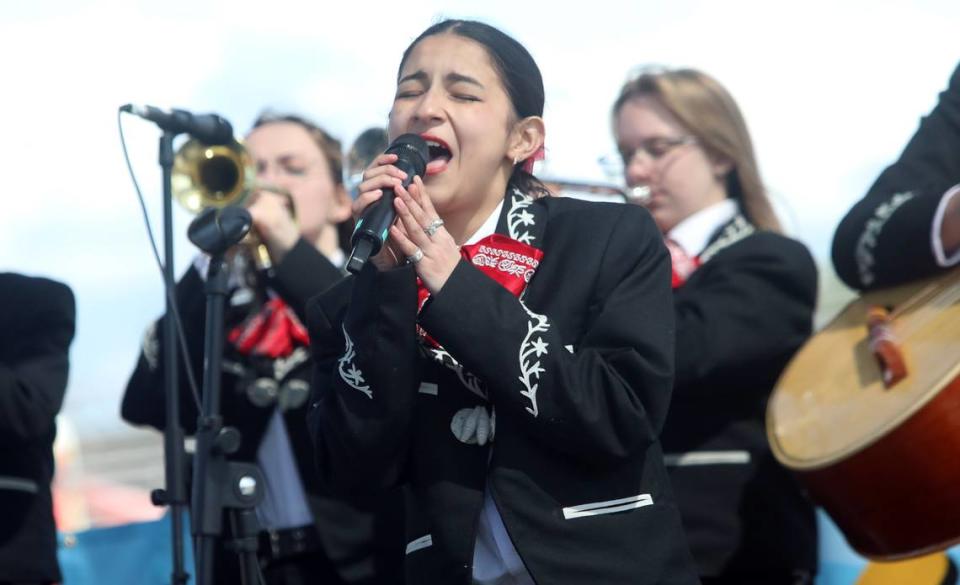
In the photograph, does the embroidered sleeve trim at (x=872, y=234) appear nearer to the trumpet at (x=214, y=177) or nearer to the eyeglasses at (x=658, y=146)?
the eyeglasses at (x=658, y=146)

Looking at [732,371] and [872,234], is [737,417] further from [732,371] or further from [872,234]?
[872,234]

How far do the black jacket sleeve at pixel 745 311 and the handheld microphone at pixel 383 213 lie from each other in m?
1.33

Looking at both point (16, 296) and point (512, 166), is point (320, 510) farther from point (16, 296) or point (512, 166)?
point (512, 166)

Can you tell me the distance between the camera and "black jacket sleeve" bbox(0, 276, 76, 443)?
3844mm

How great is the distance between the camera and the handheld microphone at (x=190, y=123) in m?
3.27

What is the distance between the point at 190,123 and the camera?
341 centimetres

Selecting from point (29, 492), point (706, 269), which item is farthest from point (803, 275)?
point (29, 492)

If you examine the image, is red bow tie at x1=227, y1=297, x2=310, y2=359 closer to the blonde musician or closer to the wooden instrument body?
the blonde musician

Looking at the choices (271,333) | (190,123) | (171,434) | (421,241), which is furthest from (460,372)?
(271,333)

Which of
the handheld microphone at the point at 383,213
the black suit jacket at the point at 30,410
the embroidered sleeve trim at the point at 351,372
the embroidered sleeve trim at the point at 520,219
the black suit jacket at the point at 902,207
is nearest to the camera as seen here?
the handheld microphone at the point at 383,213

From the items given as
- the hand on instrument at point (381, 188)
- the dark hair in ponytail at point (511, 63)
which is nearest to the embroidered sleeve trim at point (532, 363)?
the hand on instrument at point (381, 188)

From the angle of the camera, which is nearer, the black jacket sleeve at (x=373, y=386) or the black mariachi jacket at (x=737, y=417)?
the black jacket sleeve at (x=373, y=386)

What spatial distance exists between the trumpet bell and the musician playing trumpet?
0.04m

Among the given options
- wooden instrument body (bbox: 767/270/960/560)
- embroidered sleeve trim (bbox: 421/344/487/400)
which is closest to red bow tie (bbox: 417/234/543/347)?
embroidered sleeve trim (bbox: 421/344/487/400)
